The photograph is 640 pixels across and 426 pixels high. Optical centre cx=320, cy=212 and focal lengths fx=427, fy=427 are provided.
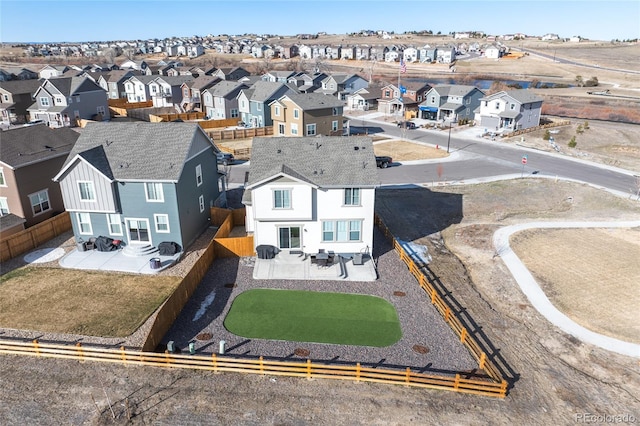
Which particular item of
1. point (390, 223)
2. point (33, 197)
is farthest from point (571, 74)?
point (33, 197)

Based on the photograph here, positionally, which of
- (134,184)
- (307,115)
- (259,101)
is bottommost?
(134,184)

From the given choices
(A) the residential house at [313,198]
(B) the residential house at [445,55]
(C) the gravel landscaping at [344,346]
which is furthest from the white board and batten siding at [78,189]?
(B) the residential house at [445,55]

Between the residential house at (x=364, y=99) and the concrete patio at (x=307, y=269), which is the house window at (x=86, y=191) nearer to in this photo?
the concrete patio at (x=307, y=269)

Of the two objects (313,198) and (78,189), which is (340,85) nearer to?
(313,198)

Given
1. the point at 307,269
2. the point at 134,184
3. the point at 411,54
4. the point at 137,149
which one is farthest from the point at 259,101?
the point at 411,54

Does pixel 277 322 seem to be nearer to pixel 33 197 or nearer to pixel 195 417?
pixel 195 417
